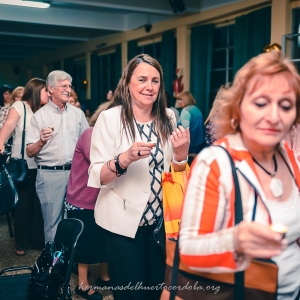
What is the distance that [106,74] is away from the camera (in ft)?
36.7

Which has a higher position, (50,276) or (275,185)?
(275,185)

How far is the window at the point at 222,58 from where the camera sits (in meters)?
7.23

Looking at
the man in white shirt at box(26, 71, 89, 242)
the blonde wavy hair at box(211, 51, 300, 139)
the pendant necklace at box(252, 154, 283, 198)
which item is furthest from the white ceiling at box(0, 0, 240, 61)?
the pendant necklace at box(252, 154, 283, 198)

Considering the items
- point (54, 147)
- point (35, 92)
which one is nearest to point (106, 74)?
point (35, 92)

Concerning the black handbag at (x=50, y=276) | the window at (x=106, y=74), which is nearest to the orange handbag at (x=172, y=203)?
the black handbag at (x=50, y=276)

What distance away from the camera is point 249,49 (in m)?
6.33

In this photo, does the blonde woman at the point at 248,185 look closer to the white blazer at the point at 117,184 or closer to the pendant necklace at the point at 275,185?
the pendant necklace at the point at 275,185

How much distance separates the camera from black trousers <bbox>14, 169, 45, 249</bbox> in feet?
13.0

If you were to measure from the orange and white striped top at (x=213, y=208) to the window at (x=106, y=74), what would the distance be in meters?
9.85

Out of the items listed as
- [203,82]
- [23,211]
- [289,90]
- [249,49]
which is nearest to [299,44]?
[249,49]

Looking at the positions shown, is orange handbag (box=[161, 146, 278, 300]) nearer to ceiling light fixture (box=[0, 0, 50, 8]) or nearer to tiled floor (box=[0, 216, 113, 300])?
tiled floor (box=[0, 216, 113, 300])

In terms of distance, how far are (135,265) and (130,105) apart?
744mm

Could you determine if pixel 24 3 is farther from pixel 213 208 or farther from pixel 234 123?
pixel 213 208

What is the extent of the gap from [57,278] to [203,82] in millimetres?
5750
